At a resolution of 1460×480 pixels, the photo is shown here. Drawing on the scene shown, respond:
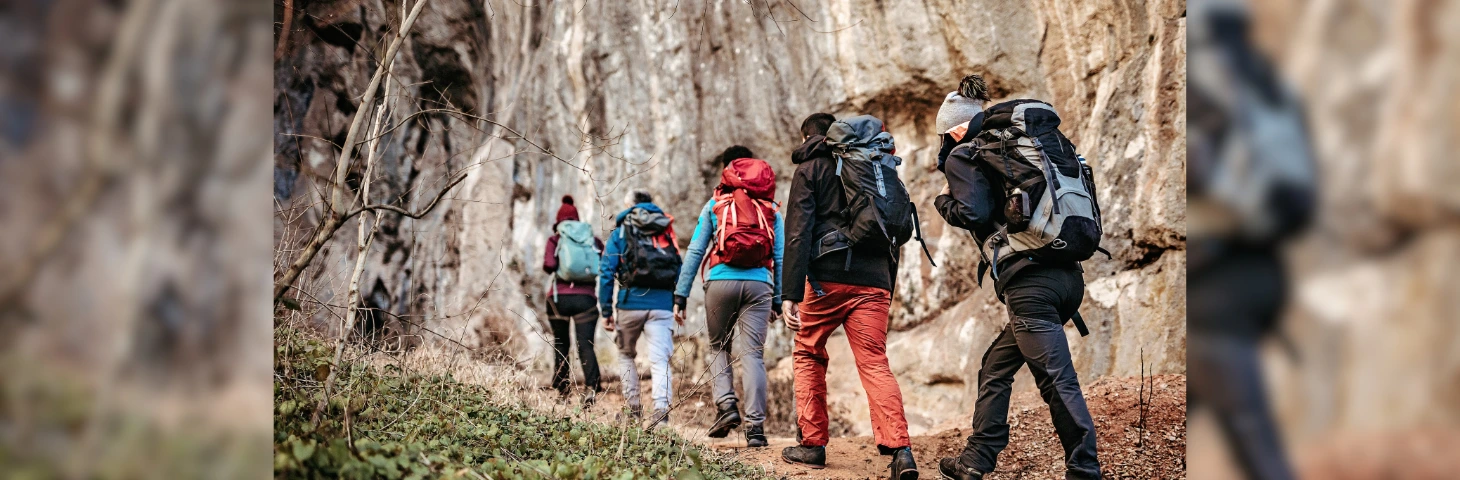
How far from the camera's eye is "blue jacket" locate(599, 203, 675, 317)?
7168 millimetres

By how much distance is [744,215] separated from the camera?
5.96 metres

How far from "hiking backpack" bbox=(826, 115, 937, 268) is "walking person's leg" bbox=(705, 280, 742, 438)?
1.20 metres

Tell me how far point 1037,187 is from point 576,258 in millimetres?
A: 4363

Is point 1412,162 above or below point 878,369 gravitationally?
above

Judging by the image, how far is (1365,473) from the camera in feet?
5.32

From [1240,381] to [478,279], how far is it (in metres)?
13.7

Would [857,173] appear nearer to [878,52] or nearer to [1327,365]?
[1327,365]

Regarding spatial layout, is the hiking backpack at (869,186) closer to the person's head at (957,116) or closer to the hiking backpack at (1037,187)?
the person's head at (957,116)

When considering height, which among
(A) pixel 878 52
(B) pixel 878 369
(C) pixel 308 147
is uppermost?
(A) pixel 878 52

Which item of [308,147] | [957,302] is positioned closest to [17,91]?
[957,302]

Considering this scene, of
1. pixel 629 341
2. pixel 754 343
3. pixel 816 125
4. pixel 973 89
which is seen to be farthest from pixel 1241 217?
pixel 629 341

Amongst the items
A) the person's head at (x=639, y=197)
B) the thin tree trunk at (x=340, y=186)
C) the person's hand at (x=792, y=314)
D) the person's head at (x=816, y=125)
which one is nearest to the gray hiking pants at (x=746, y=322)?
the person's hand at (x=792, y=314)

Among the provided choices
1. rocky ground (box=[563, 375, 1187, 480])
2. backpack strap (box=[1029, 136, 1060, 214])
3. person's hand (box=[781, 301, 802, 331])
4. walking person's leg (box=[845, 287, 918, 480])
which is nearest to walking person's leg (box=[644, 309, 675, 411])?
rocky ground (box=[563, 375, 1187, 480])

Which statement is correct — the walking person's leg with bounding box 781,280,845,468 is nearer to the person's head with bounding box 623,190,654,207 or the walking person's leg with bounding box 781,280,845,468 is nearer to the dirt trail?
the dirt trail
